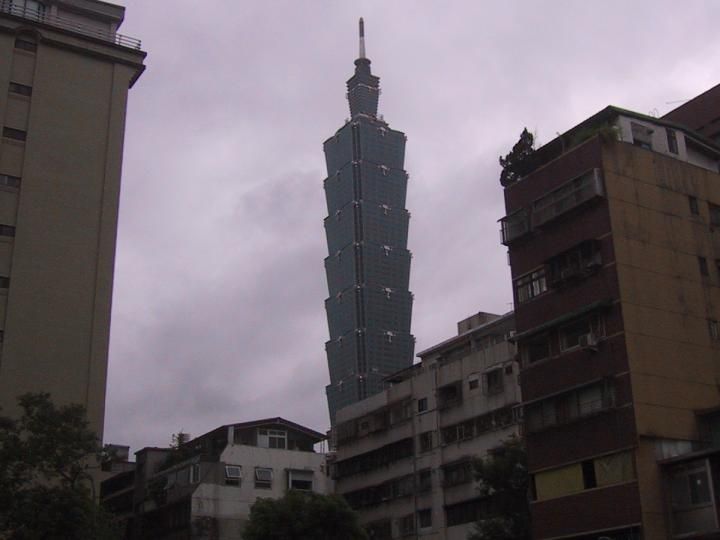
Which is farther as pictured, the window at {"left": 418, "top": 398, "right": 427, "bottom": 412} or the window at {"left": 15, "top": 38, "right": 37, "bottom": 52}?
the window at {"left": 418, "top": 398, "right": 427, "bottom": 412}

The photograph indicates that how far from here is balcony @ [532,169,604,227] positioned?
38.4 meters

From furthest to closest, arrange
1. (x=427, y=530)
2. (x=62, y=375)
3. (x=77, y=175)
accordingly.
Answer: (x=427, y=530), (x=77, y=175), (x=62, y=375)

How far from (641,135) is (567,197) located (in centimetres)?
459

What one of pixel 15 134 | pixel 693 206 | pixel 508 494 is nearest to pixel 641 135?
pixel 693 206

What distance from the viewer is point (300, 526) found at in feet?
185

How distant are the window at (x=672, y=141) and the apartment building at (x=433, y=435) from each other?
23.6 m

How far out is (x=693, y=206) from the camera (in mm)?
40812

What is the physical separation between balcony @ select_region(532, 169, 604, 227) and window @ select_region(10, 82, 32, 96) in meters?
31.0

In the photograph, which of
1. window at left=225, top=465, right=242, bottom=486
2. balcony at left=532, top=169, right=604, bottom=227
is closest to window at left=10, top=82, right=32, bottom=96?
window at left=225, top=465, right=242, bottom=486

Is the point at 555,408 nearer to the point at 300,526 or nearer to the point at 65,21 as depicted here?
the point at 300,526

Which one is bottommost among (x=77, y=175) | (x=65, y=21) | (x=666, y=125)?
(x=666, y=125)

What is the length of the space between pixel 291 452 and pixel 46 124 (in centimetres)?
3210

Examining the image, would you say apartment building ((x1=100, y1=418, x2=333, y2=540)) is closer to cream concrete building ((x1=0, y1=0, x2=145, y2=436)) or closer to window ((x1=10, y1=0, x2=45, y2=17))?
cream concrete building ((x1=0, y1=0, x2=145, y2=436))

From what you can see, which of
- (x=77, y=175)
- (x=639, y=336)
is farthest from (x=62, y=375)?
(x=639, y=336)
